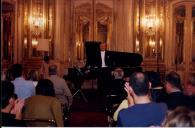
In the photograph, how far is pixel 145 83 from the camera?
3.73 metres

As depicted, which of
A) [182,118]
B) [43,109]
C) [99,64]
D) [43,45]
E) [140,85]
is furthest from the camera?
[43,45]

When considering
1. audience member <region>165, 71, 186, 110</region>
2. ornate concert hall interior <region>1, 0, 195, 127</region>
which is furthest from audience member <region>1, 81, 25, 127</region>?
ornate concert hall interior <region>1, 0, 195, 127</region>

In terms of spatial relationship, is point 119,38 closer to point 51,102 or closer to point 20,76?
point 20,76

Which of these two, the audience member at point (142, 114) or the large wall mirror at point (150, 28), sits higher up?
the large wall mirror at point (150, 28)

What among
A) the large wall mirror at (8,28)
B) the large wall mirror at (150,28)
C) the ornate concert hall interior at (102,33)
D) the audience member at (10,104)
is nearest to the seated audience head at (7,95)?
the audience member at (10,104)

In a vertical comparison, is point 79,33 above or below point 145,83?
above

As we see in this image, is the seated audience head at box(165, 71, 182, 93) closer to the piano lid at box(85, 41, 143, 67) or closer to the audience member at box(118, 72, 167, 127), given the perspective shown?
the audience member at box(118, 72, 167, 127)

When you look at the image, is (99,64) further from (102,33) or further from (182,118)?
(182,118)

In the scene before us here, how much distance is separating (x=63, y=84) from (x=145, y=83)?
383 cm

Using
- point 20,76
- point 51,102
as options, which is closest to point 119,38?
point 20,76

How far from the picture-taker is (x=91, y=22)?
13.8 meters

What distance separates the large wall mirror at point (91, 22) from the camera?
13672 millimetres

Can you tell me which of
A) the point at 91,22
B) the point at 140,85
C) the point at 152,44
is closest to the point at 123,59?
the point at 152,44

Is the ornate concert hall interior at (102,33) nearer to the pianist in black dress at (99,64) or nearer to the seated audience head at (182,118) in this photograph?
the pianist in black dress at (99,64)
